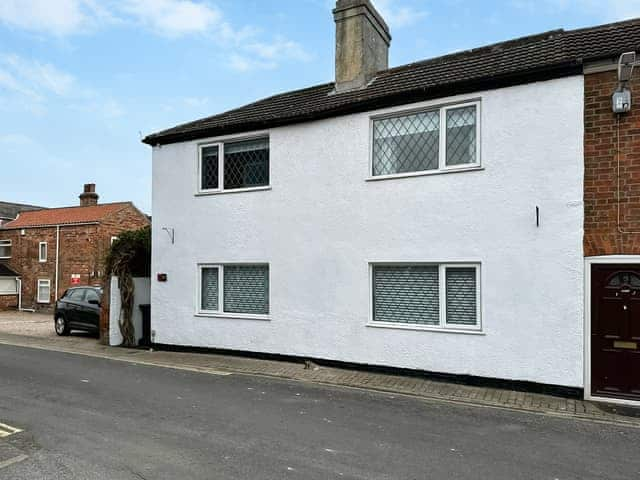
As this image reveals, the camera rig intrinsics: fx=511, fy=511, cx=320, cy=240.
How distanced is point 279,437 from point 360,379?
3.58m

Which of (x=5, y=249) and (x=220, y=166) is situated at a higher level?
(x=220, y=166)

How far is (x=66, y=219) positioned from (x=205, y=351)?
18788mm

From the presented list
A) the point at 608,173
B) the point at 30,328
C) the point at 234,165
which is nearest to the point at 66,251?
the point at 30,328

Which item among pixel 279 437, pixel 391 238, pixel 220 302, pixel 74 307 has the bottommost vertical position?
pixel 279 437

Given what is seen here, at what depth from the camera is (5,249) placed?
1154 inches

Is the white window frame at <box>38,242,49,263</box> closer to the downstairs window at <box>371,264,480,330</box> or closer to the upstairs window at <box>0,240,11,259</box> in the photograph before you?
the upstairs window at <box>0,240,11,259</box>

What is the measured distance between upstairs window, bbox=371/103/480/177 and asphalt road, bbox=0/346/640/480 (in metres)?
4.28

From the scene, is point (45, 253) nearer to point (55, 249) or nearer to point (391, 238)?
point (55, 249)

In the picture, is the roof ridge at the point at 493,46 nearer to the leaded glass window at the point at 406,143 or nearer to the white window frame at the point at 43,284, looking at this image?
the leaded glass window at the point at 406,143

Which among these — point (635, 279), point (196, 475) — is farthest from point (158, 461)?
point (635, 279)

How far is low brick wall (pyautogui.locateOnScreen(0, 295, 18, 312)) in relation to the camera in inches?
1085

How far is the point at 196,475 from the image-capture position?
4.77 meters

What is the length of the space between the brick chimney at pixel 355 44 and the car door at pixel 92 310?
9.89 metres

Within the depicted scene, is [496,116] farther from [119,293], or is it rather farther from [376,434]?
[119,293]
